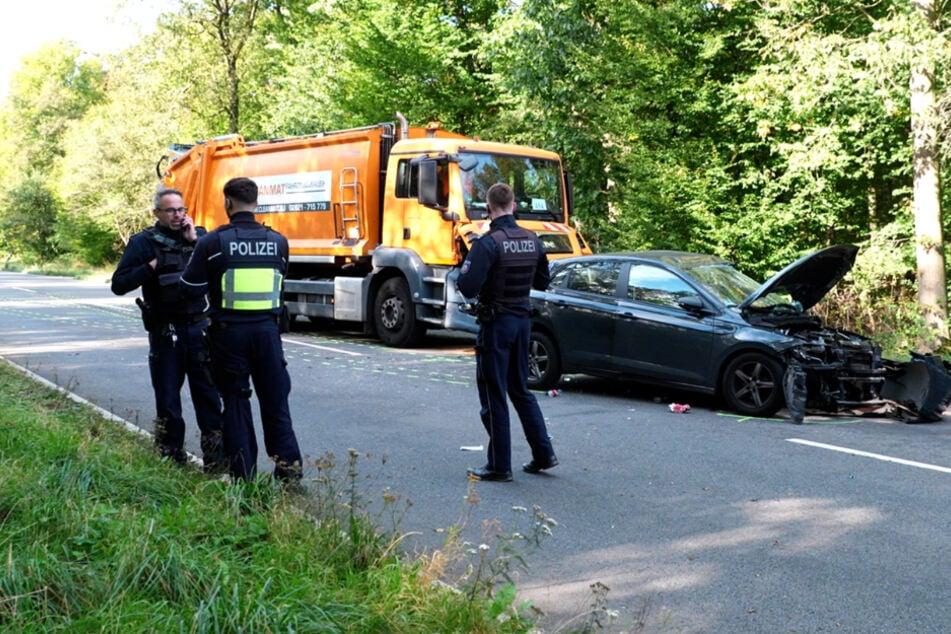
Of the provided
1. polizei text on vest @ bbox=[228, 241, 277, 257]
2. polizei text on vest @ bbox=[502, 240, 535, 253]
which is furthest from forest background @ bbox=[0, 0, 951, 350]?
polizei text on vest @ bbox=[228, 241, 277, 257]

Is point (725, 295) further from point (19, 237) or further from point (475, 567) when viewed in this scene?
point (19, 237)

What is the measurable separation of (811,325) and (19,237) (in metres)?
63.7

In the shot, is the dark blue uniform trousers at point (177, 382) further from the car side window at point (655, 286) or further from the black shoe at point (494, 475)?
the car side window at point (655, 286)

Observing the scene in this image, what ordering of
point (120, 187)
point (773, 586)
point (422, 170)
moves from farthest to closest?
point (120, 187)
point (422, 170)
point (773, 586)

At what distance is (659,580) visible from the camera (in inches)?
185

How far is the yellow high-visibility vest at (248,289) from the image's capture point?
18.1 feet

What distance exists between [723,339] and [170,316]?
5.39 m

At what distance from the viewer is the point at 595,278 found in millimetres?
10633

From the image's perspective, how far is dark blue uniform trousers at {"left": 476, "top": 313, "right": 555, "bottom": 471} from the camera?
660 centimetres

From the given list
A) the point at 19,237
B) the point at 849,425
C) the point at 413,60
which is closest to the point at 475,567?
the point at 849,425

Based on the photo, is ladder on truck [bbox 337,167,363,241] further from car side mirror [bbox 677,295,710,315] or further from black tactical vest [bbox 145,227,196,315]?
black tactical vest [bbox 145,227,196,315]

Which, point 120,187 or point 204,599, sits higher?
point 120,187

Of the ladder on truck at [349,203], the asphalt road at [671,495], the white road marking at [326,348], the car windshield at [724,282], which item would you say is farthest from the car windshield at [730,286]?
the ladder on truck at [349,203]

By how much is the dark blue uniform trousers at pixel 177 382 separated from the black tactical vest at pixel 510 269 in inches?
76.6
